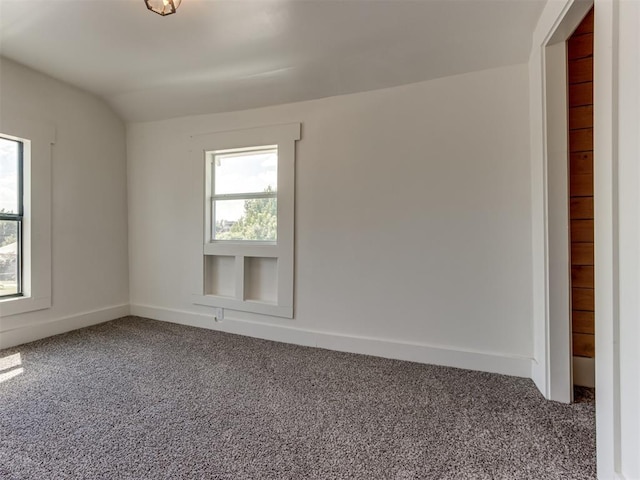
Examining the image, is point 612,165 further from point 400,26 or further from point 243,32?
point 243,32

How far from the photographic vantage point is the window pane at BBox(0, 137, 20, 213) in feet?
8.25

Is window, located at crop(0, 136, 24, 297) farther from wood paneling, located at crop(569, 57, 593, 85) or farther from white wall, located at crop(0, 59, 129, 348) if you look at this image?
wood paneling, located at crop(569, 57, 593, 85)

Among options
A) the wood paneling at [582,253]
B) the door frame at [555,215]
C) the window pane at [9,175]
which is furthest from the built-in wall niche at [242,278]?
the wood paneling at [582,253]

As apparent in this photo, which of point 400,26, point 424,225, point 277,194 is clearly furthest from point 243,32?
point 424,225

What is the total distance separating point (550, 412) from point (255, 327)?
225 cm

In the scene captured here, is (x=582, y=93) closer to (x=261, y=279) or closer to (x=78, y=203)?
(x=261, y=279)

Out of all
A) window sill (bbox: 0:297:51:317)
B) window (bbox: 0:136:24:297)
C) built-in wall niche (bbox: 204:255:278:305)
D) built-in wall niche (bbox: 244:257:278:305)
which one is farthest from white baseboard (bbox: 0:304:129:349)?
built-in wall niche (bbox: 244:257:278:305)

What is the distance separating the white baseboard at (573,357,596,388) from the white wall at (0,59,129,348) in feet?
13.8

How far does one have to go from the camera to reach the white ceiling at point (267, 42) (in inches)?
70.6

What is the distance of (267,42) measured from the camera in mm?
2107

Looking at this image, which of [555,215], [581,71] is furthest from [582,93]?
[555,215]

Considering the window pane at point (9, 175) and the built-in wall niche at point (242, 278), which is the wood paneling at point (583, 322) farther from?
the window pane at point (9, 175)

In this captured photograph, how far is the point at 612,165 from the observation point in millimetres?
1069

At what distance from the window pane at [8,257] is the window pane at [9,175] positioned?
0.15 metres
